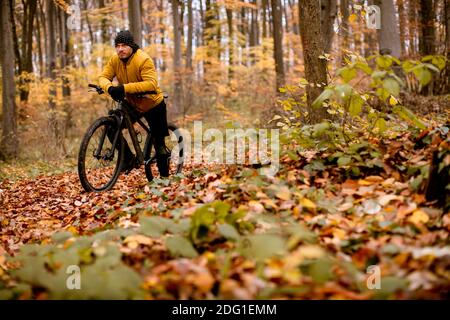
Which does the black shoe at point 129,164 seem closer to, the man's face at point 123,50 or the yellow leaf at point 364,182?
the man's face at point 123,50

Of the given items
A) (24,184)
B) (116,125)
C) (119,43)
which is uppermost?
(119,43)

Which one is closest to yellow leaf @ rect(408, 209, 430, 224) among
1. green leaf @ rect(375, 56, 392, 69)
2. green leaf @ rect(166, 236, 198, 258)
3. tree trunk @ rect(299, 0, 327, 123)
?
green leaf @ rect(375, 56, 392, 69)

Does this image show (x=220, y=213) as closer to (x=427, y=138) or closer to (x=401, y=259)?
(x=401, y=259)

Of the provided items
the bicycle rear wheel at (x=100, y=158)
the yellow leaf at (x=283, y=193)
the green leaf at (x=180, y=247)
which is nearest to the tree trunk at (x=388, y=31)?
the bicycle rear wheel at (x=100, y=158)

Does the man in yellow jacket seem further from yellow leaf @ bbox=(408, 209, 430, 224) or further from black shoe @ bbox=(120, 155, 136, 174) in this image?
yellow leaf @ bbox=(408, 209, 430, 224)

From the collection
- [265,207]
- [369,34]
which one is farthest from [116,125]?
[369,34]

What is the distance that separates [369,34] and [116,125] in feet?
80.5

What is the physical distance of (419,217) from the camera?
2451mm

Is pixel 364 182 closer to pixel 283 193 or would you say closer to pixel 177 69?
pixel 283 193

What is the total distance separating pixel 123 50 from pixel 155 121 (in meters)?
1.03

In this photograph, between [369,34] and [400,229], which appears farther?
[369,34]

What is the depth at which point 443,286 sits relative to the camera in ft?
5.83

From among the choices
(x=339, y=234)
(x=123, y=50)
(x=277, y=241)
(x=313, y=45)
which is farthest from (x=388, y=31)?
(x=277, y=241)
